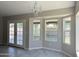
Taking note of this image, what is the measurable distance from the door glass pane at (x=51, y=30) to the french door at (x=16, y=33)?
1.65m

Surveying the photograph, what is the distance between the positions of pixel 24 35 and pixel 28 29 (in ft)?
1.80

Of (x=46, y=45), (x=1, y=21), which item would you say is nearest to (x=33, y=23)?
(x=46, y=45)

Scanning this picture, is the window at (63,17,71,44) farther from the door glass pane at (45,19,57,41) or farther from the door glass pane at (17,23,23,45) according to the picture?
the door glass pane at (17,23,23,45)

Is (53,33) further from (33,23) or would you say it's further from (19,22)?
(19,22)

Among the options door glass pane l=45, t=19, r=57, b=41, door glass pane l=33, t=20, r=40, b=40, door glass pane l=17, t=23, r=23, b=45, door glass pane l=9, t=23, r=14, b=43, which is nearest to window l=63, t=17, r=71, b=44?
door glass pane l=45, t=19, r=57, b=41

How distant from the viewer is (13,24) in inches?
386

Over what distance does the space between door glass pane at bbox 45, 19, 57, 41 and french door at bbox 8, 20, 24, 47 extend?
1647 millimetres

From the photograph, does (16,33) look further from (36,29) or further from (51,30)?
(51,30)

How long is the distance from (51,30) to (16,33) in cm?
259

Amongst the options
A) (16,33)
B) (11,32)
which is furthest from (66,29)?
(11,32)

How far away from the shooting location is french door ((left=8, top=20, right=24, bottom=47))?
912 centimetres

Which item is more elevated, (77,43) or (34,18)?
(34,18)

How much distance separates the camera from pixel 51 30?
8.43 metres

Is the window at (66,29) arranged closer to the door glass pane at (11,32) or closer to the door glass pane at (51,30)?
the door glass pane at (51,30)
